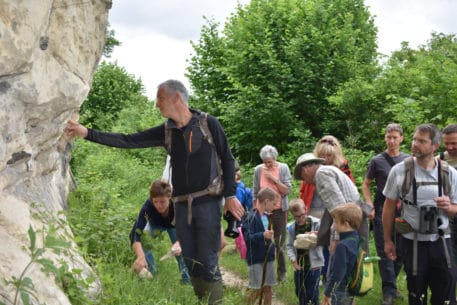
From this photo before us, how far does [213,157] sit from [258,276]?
6.09ft

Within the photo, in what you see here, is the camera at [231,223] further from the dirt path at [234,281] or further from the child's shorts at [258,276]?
the dirt path at [234,281]

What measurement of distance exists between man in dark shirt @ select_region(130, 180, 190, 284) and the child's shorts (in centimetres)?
80

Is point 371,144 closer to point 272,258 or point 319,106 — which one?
point 319,106

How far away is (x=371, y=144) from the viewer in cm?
1468

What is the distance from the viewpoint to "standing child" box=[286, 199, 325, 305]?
5988 mm

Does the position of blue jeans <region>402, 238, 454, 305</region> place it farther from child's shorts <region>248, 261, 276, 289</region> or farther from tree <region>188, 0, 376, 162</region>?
tree <region>188, 0, 376, 162</region>

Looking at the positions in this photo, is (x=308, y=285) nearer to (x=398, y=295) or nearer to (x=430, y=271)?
(x=430, y=271)

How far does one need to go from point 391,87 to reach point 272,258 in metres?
9.19

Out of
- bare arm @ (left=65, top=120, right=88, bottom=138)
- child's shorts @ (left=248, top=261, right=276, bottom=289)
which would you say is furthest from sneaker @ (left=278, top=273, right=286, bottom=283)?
bare arm @ (left=65, top=120, right=88, bottom=138)

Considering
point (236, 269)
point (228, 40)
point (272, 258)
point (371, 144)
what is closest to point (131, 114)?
point (228, 40)

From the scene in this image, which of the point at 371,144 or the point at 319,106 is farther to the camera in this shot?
the point at 319,106

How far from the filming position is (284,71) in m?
16.7

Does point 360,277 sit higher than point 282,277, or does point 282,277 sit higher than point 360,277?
point 360,277

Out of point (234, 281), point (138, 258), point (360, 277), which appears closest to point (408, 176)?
point (360, 277)
